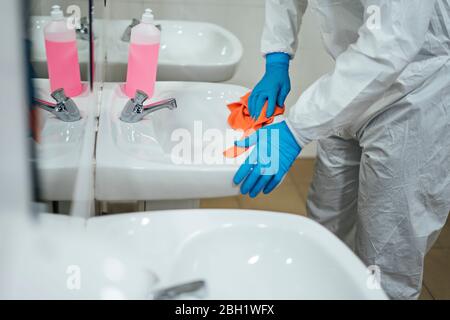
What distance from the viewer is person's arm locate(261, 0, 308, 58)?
1.58m

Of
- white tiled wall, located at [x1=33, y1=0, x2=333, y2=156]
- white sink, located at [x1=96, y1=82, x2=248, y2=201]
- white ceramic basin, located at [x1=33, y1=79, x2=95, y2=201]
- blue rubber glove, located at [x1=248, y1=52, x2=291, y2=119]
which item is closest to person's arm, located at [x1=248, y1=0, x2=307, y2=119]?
blue rubber glove, located at [x1=248, y1=52, x2=291, y2=119]

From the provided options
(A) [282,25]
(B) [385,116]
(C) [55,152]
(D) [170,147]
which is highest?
(C) [55,152]

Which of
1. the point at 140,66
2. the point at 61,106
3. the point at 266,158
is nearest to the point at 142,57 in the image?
the point at 140,66

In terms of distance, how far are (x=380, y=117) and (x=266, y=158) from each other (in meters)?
0.36

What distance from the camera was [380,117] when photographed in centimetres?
134

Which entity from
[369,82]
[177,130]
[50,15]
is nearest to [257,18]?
[177,130]

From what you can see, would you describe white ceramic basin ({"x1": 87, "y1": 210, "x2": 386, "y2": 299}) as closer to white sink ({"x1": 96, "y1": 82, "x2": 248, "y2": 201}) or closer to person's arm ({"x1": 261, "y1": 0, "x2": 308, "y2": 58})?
white sink ({"x1": 96, "y1": 82, "x2": 248, "y2": 201})

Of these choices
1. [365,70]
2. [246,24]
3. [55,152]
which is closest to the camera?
[55,152]

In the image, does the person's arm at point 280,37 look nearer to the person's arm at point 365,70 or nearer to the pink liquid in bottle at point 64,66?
the person's arm at point 365,70

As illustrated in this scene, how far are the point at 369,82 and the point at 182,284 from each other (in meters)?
0.66

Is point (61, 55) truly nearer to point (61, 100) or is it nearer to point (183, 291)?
point (61, 100)

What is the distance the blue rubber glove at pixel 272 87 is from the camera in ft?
4.42

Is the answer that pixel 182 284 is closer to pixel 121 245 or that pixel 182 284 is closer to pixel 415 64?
pixel 121 245

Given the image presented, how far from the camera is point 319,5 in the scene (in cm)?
138
